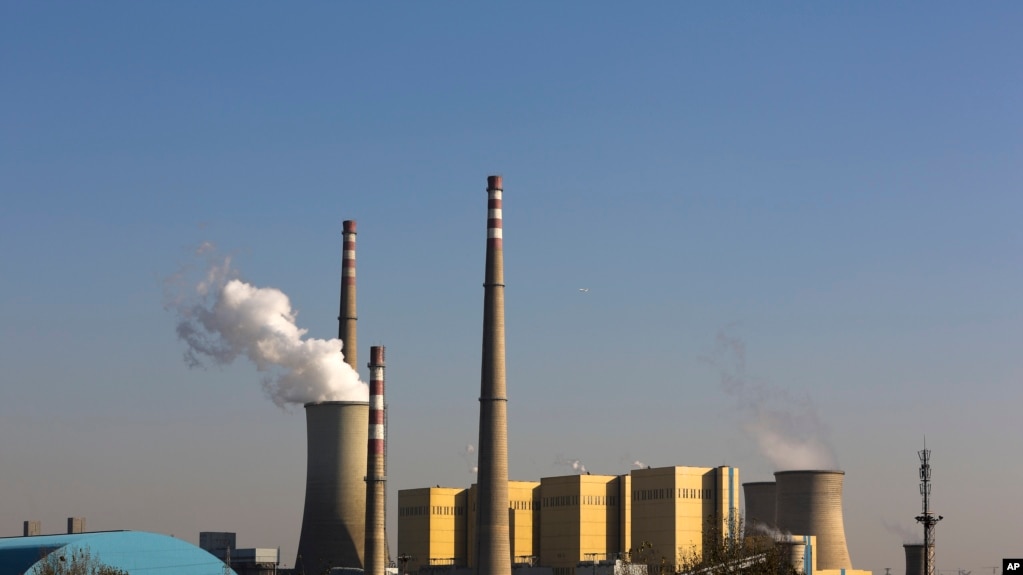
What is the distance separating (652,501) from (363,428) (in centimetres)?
1390

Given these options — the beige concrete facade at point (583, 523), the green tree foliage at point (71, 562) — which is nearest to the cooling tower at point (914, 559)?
the beige concrete facade at point (583, 523)

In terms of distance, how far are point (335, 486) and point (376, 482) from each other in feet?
10.2

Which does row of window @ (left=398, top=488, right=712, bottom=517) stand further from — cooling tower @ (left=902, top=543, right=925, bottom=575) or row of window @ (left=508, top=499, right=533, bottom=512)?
cooling tower @ (left=902, top=543, right=925, bottom=575)

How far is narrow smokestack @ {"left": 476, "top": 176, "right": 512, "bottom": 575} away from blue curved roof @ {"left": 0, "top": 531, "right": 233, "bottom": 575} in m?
11.5

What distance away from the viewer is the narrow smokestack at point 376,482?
212ft

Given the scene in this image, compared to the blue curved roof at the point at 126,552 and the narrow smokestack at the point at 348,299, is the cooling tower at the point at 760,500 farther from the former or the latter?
the blue curved roof at the point at 126,552

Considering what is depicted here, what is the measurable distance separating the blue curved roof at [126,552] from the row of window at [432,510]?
1521 cm

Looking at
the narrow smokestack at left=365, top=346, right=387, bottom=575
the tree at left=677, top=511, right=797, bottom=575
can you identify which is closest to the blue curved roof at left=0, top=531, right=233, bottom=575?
the narrow smokestack at left=365, top=346, right=387, bottom=575

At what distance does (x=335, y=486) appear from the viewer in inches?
2633

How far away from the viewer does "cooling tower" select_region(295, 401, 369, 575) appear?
6688 cm

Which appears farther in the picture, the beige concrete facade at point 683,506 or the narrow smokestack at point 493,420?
the beige concrete facade at point 683,506

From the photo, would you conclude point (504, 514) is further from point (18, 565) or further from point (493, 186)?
point (18, 565)

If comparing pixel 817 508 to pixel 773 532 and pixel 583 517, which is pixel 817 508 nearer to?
pixel 773 532

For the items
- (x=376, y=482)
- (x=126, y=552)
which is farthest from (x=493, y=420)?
(x=126, y=552)
